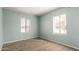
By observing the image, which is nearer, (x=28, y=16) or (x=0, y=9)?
(x=0, y=9)

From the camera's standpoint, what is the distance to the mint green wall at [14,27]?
118cm

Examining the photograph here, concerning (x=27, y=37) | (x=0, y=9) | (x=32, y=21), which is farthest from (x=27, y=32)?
(x=0, y=9)

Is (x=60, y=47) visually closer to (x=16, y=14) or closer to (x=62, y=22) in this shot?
(x=62, y=22)

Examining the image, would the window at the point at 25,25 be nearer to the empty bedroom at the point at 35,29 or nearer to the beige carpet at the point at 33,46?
the empty bedroom at the point at 35,29

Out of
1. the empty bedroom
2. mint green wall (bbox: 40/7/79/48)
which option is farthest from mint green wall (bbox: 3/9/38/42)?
mint green wall (bbox: 40/7/79/48)

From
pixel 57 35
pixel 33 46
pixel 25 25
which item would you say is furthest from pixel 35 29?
pixel 57 35

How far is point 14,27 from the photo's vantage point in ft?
3.96

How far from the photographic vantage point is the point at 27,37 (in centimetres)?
125

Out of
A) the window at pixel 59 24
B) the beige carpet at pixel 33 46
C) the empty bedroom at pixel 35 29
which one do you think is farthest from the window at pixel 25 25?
the window at pixel 59 24

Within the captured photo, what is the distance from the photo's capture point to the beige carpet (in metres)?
1.13

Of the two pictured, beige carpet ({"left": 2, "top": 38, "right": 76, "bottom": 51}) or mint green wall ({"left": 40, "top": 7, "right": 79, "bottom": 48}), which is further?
mint green wall ({"left": 40, "top": 7, "right": 79, "bottom": 48})

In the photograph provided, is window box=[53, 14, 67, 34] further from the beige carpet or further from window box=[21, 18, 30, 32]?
window box=[21, 18, 30, 32]

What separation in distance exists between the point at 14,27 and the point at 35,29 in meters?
0.35
